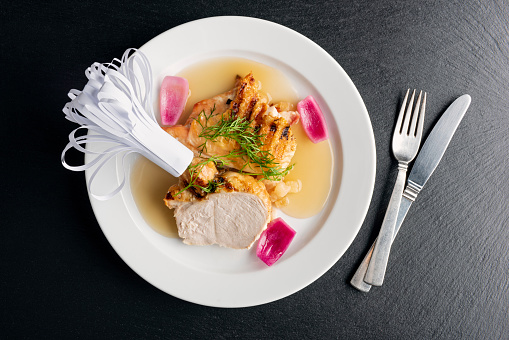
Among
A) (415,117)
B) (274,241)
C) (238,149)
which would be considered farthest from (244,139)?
(415,117)

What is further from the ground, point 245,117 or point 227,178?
point 245,117

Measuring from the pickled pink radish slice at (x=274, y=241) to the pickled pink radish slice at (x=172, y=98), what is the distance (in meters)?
0.74

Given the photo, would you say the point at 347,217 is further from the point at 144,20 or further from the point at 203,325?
the point at 144,20

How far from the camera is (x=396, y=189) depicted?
2154 millimetres

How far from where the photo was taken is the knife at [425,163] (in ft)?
7.13

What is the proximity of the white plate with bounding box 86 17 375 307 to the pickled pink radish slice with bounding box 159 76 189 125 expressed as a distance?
51 millimetres

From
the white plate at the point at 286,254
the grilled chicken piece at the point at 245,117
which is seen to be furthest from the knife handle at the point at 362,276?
the grilled chicken piece at the point at 245,117

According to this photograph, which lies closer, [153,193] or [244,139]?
[244,139]

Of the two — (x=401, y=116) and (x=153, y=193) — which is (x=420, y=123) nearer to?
(x=401, y=116)

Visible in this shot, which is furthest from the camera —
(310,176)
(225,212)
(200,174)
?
(310,176)

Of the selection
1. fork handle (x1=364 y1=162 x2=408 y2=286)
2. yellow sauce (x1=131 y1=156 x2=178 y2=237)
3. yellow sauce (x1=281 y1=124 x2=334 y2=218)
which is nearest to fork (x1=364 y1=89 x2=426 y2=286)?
fork handle (x1=364 y1=162 x2=408 y2=286)

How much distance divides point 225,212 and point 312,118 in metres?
0.65

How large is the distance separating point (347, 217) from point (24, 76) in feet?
6.17

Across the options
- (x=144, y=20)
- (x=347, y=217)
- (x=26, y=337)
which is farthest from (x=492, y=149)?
(x=26, y=337)
